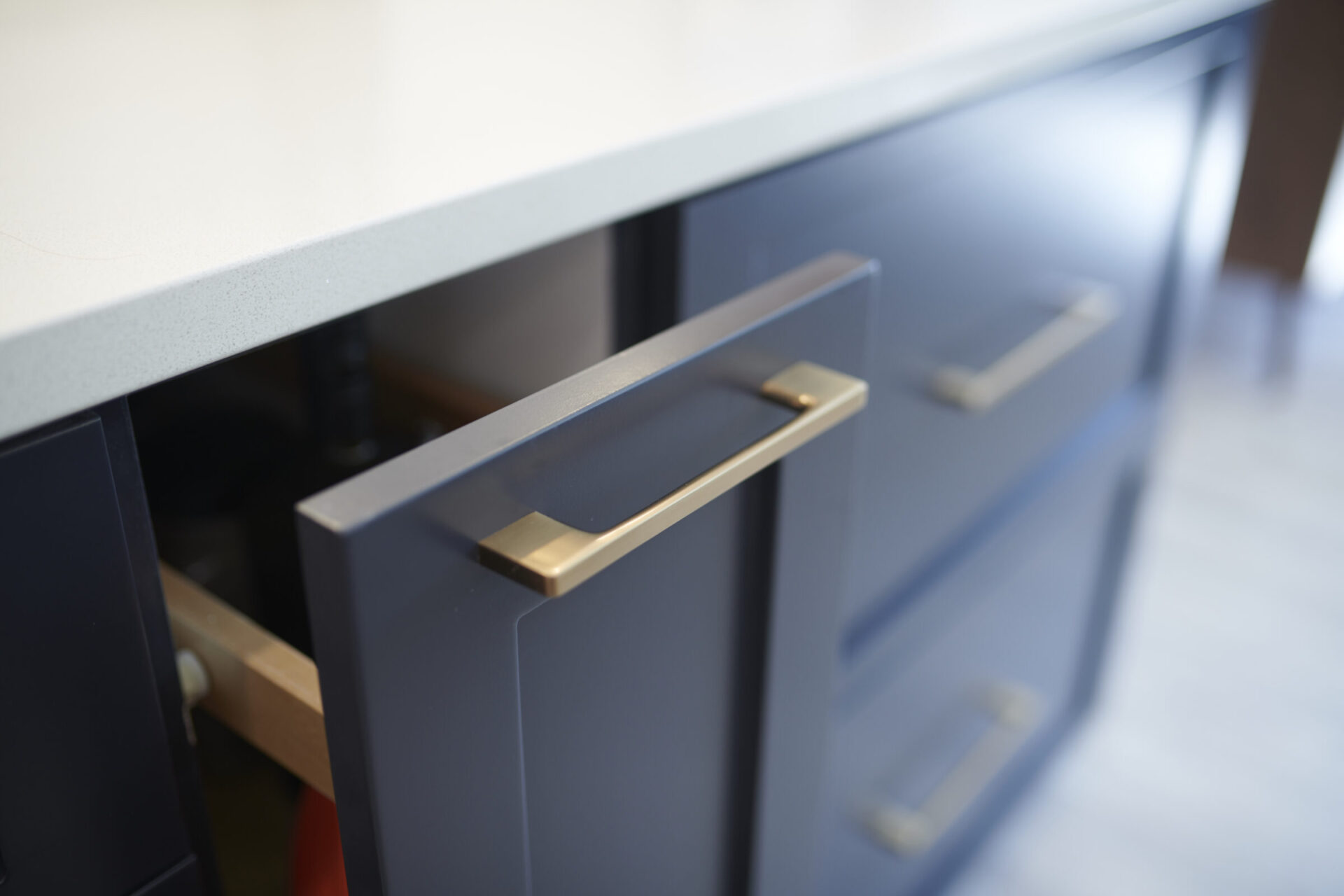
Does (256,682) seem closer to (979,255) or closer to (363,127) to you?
(363,127)

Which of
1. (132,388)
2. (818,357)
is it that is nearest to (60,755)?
(132,388)

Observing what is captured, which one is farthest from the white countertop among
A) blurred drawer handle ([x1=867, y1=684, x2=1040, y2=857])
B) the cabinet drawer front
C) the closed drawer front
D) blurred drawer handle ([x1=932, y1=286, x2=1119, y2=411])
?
blurred drawer handle ([x1=867, y1=684, x2=1040, y2=857])

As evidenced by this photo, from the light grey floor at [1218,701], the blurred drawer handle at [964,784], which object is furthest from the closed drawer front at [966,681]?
the light grey floor at [1218,701]

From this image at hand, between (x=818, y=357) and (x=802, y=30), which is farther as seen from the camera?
(x=802, y=30)

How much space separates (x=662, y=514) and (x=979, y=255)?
0.34m

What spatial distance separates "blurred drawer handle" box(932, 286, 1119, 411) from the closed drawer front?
122 millimetres

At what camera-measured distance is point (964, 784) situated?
817 millimetres

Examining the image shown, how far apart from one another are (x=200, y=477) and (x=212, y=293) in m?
0.31

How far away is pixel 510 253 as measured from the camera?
36 cm

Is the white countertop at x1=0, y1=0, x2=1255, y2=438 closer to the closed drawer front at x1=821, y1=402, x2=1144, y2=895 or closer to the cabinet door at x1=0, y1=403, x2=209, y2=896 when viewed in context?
the cabinet door at x1=0, y1=403, x2=209, y2=896

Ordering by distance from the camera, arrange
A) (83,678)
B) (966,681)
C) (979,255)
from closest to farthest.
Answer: (83,678), (979,255), (966,681)

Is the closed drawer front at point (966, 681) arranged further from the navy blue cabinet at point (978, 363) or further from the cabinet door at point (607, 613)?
the cabinet door at point (607, 613)

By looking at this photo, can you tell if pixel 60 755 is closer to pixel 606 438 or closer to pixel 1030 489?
pixel 606 438

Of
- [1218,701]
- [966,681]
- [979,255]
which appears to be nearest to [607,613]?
[979,255]
